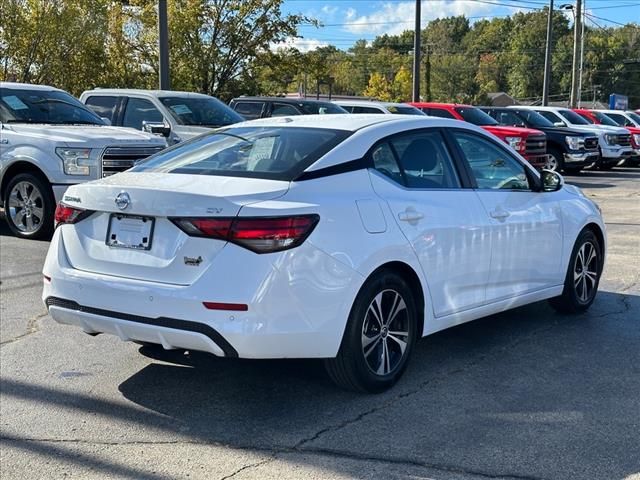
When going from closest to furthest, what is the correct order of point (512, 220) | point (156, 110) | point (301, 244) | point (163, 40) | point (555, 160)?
point (301, 244), point (512, 220), point (156, 110), point (163, 40), point (555, 160)

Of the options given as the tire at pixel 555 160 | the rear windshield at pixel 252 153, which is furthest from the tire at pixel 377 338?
the tire at pixel 555 160

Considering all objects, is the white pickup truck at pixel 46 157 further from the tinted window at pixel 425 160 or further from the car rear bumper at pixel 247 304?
the car rear bumper at pixel 247 304

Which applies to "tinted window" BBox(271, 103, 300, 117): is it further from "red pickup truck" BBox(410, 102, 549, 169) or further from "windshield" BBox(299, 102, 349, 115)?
"red pickup truck" BBox(410, 102, 549, 169)

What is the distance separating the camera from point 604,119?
27.5 metres

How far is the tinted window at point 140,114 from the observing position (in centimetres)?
1273

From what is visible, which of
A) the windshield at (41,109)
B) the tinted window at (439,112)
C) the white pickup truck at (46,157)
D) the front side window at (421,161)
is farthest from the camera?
the tinted window at (439,112)

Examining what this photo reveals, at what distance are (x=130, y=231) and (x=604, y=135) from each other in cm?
2182

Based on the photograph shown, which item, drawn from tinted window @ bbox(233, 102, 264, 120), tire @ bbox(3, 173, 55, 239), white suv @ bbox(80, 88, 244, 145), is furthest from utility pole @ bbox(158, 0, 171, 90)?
tire @ bbox(3, 173, 55, 239)

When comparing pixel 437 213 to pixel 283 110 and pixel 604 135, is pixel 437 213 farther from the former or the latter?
pixel 604 135

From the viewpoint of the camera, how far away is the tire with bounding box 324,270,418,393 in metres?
4.38

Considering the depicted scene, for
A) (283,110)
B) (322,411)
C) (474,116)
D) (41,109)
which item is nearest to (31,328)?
(322,411)

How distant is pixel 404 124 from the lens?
514 cm

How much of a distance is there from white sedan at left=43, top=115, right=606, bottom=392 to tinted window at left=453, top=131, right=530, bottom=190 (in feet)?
0.07

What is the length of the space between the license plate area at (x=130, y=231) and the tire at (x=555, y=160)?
750 inches
